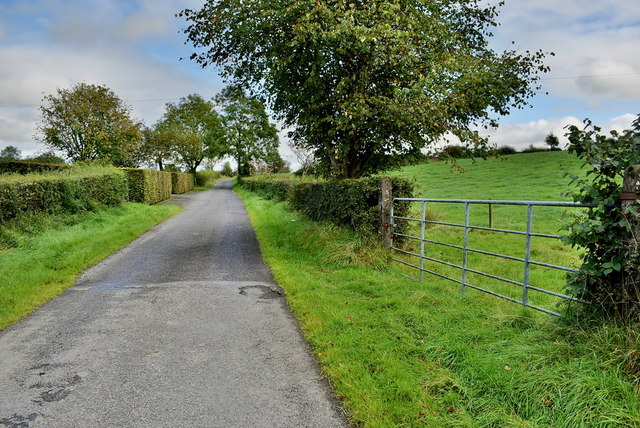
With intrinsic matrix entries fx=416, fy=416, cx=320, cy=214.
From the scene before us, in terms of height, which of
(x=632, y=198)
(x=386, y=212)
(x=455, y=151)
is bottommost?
(x=386, y=212)

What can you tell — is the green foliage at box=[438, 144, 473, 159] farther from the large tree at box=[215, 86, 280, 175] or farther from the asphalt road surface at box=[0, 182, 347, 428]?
the large tree at box=[215, 86, 280, 175]

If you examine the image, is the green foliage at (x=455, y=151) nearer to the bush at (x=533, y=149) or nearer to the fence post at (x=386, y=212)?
the fence post at (x=386, y=212)

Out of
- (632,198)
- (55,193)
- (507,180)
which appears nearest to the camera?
(632,198)

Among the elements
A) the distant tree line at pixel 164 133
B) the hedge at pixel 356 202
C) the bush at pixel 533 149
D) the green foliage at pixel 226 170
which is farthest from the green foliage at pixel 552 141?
the green foliage at pixel 226 170

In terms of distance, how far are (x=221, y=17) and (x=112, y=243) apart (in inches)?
269

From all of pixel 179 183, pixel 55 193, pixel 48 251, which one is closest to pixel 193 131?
pixel 179 183

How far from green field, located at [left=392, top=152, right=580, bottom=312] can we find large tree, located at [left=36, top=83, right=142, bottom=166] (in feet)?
86.1

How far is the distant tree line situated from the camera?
3322cm

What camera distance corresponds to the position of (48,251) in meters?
9.51

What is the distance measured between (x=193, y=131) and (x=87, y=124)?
87.9 ft

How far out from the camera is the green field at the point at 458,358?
10.1 feet

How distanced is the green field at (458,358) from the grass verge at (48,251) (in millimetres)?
4145

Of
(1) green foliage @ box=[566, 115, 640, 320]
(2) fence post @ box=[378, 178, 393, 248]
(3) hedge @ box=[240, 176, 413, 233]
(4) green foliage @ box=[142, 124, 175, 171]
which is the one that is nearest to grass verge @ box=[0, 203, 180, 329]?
(3) hedge @ box=[240, 176, 413, 233]

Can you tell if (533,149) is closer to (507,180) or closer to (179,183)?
(507,180)
